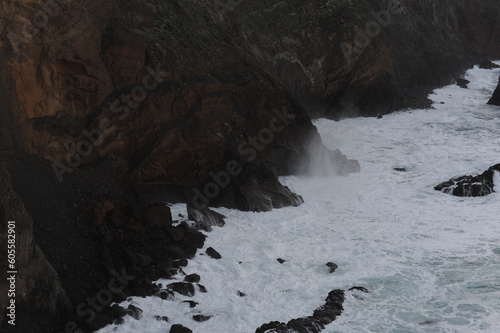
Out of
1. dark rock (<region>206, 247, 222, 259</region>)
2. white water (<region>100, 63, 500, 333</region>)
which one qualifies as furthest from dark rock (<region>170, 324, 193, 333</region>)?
dark rock (<region>206, 247, 222, 259</region>)

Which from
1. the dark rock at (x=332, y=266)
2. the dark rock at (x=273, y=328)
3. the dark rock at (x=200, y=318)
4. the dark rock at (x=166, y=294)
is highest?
the dark rock at (x=332, y=266)

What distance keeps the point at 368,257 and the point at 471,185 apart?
23.4 ft

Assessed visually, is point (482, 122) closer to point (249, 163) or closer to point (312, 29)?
point (312, 29)

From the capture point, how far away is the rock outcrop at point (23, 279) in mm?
9859

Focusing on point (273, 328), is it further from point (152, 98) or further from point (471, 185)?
point (471, 185)

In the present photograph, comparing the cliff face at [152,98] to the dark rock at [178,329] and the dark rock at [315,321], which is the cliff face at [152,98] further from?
the dark rock at [315,321]

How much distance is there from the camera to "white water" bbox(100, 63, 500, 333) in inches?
494

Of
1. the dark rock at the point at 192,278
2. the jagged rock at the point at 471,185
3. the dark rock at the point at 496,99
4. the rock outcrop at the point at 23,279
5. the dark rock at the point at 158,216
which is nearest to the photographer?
the rock outcrop at the point at 23,279

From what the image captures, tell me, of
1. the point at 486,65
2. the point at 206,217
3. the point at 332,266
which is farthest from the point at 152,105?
the point at 486,65

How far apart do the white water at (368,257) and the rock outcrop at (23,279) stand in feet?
4.08

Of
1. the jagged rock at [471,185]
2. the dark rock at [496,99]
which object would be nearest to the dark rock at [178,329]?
the jagged rock at [471,185]

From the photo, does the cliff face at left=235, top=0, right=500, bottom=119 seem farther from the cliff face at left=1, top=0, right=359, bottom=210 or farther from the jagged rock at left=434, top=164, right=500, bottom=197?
the jagged rock at left=434, top=164, right=500, bottom=197

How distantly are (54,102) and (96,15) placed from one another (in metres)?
2.64

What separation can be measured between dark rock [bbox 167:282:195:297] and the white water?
16cm
